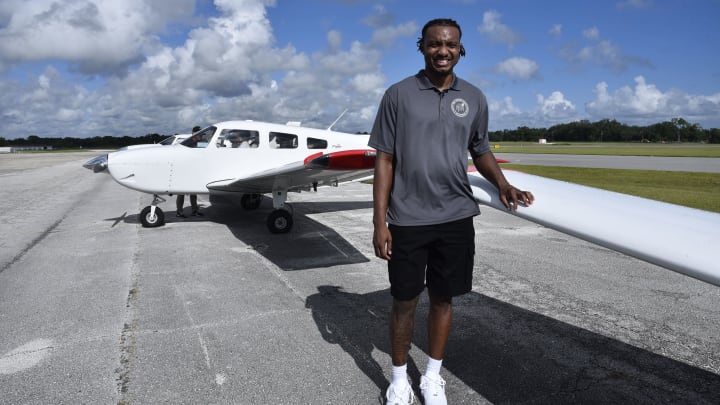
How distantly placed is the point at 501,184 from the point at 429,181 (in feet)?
1.55

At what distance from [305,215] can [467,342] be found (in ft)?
22.4

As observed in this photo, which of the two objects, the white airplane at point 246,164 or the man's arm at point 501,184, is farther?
the white airplane at point 246,164

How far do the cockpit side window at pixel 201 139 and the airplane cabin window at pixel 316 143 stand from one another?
1870 millimetres

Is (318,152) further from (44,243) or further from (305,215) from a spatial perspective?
(44,243)

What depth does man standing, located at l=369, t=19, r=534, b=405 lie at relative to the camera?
2346mm

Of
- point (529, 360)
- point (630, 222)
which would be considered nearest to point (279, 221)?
point (529, 360)

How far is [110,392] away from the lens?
2834 mm

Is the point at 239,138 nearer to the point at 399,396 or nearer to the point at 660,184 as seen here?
the point at 399,396

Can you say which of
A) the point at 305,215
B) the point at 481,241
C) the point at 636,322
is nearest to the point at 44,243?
the point at 305,215

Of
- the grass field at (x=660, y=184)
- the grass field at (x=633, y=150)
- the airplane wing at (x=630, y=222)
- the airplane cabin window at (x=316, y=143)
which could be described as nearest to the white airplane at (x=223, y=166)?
the airplane cabin window at (x=316, y=143)

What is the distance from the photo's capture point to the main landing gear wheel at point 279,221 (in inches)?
311

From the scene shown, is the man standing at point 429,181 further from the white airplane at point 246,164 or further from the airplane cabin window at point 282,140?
the airplane cabin window at point 282,140

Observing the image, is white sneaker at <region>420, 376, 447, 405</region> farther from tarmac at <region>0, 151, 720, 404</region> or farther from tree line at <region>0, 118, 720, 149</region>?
tree line at <region>0, 118, 720, 149</region>

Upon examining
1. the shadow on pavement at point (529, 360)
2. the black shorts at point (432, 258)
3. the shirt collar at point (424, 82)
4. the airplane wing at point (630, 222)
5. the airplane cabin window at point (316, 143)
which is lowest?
the shadow on pavement at point (529, 360)
